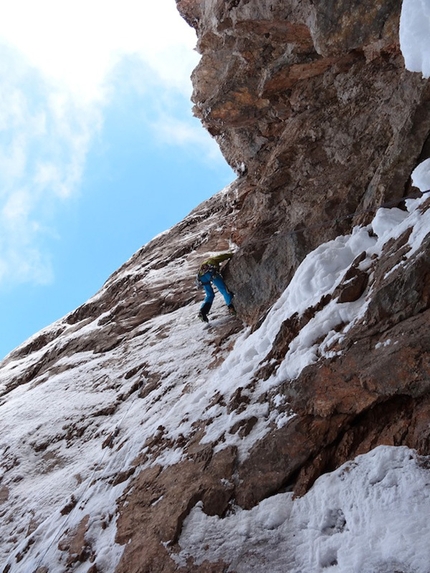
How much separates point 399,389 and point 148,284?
13.4 m

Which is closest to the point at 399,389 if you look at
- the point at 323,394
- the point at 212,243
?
the point at 323,394

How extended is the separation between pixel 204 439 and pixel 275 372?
129 centimetres

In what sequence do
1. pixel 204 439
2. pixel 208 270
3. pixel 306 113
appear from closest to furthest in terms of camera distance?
pixel 204 439 → pixel 306 113 → pixel 208 270

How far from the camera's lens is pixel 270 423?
547 cm

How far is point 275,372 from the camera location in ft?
20.0

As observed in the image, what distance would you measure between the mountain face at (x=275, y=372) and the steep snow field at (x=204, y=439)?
3 centimetres

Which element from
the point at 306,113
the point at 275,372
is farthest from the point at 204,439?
the point at 306,113

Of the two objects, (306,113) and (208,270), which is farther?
(208,270)

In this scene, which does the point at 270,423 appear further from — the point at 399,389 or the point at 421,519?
the point at 421,519

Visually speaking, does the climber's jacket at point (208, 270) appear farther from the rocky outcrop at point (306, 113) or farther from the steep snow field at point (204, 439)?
the steep snow field at point (204, 439)

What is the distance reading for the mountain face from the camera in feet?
14.0

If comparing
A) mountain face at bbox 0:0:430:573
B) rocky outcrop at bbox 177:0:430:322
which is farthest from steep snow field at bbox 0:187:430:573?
rocky outcrop at bbox 177:0:430:322

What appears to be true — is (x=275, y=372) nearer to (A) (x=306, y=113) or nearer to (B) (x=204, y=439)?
(B) (x=204, y=439)

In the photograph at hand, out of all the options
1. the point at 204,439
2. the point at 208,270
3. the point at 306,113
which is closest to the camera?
the point at 204,439
